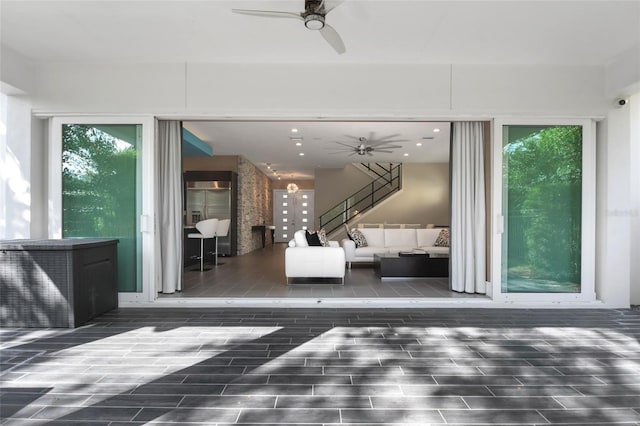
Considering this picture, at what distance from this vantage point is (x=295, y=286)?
5.86 metres

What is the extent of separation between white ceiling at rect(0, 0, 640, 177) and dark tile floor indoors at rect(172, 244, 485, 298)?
321 cm

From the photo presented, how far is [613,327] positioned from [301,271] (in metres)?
4.08

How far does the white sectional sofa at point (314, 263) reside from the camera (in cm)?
599

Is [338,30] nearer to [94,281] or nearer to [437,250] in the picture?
[94,281]

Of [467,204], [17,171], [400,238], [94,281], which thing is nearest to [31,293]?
[94,281]

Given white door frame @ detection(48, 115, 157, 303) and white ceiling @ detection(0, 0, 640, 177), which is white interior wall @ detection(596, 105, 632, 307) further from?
white door frame @ detection(48, 115, 157, 303)

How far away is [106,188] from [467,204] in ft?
16.7

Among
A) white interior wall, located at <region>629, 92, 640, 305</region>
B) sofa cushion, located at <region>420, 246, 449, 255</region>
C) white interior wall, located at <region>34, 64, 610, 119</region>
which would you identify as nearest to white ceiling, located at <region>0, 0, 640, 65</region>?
white interior wall, located at <region>34, 64, 610, 119</region>

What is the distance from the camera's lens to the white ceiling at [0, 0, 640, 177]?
11.3ft

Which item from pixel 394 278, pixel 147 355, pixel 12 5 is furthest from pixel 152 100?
pixel 394 278

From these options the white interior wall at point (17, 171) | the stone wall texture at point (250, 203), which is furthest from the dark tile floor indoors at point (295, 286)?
the stone wall texture at point (250, 203)

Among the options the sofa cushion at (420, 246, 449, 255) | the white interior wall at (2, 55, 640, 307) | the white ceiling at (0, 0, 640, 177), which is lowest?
the sofa cushion at (420, 246, 449, 255)

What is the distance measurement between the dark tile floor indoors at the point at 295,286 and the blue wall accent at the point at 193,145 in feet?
9.35

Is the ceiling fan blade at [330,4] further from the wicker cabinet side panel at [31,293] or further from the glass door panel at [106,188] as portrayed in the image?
the wicker cabinet side panel at [31,293]
